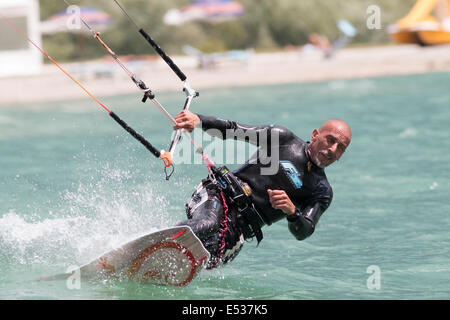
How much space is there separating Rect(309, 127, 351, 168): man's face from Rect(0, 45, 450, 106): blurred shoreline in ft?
50.3

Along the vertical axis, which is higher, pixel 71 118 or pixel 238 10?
pixel 238 10

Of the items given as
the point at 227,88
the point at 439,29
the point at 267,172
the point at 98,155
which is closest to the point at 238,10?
the point at 439,29

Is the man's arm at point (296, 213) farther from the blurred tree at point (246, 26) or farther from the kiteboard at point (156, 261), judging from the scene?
the blurred tree at point (246, 26)

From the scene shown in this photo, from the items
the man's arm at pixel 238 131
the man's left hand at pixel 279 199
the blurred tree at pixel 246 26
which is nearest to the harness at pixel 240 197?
the man's arm at pixel 238 131

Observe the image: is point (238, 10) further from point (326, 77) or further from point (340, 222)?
point (340, 222)

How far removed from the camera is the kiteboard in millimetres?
6117

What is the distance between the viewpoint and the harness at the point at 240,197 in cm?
631

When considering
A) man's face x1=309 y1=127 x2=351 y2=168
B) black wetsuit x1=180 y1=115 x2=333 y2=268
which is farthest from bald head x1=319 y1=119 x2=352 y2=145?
black wetsuit x1=180 y1=115 x2=333 y2=268

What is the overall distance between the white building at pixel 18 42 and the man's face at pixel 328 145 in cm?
2187

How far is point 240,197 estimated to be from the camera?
20.7 ft

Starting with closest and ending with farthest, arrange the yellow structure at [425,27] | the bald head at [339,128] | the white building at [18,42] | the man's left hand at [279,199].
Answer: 1. the man's left hand at [279,199]
2. the bald head at [339,128]
3. the white building at [18,42]
4. the yellow structure at [425,27]

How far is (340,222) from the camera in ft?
30.6

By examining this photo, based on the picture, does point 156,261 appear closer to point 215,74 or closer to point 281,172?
point 281,172

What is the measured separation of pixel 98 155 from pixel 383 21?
28025mm
